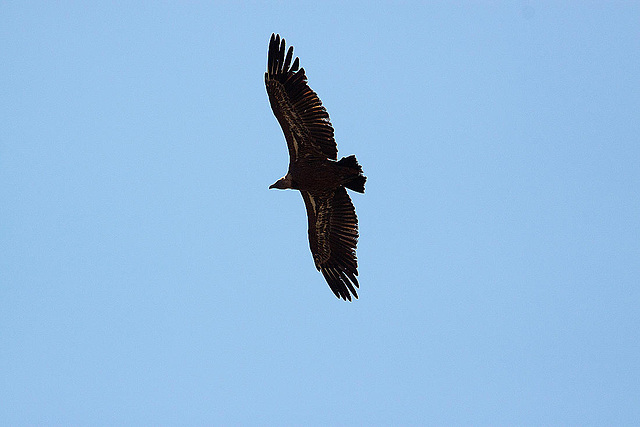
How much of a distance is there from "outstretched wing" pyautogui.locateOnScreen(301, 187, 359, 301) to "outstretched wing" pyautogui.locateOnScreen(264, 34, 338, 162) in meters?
1.33

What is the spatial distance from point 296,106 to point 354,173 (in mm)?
1785

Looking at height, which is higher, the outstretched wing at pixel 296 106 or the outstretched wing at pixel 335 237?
the outstretched wing at pixel 296 106

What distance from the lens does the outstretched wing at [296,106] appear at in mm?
18891

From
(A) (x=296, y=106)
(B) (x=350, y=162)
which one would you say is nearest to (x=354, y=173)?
(B) (x=350, y=162)

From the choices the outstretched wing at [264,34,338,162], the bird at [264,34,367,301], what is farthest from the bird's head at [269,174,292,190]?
the outstretched wing at [264,34,338,162]

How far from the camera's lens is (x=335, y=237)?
2041 centimetres

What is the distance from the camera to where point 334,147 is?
19.2 metres

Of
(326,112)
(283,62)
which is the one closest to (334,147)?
(326,112)

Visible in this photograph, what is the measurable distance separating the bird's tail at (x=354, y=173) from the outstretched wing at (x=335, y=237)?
0.94 metres

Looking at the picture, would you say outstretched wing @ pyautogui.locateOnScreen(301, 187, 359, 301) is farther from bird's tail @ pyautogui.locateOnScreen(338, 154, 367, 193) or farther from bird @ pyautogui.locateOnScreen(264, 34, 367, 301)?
bird's tail @ pyautogui.locateOnScreen(338, 154, 367, 193)

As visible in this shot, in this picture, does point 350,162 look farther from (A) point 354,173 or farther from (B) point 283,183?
(B) point 283,183

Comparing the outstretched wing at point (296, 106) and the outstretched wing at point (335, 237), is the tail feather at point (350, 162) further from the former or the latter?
the outstretched wing at point (335, 237)

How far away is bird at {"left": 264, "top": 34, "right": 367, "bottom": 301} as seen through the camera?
1894 centimetres

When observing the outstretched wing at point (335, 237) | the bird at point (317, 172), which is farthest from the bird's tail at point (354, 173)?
the outstretched wing at point (335, 237)
